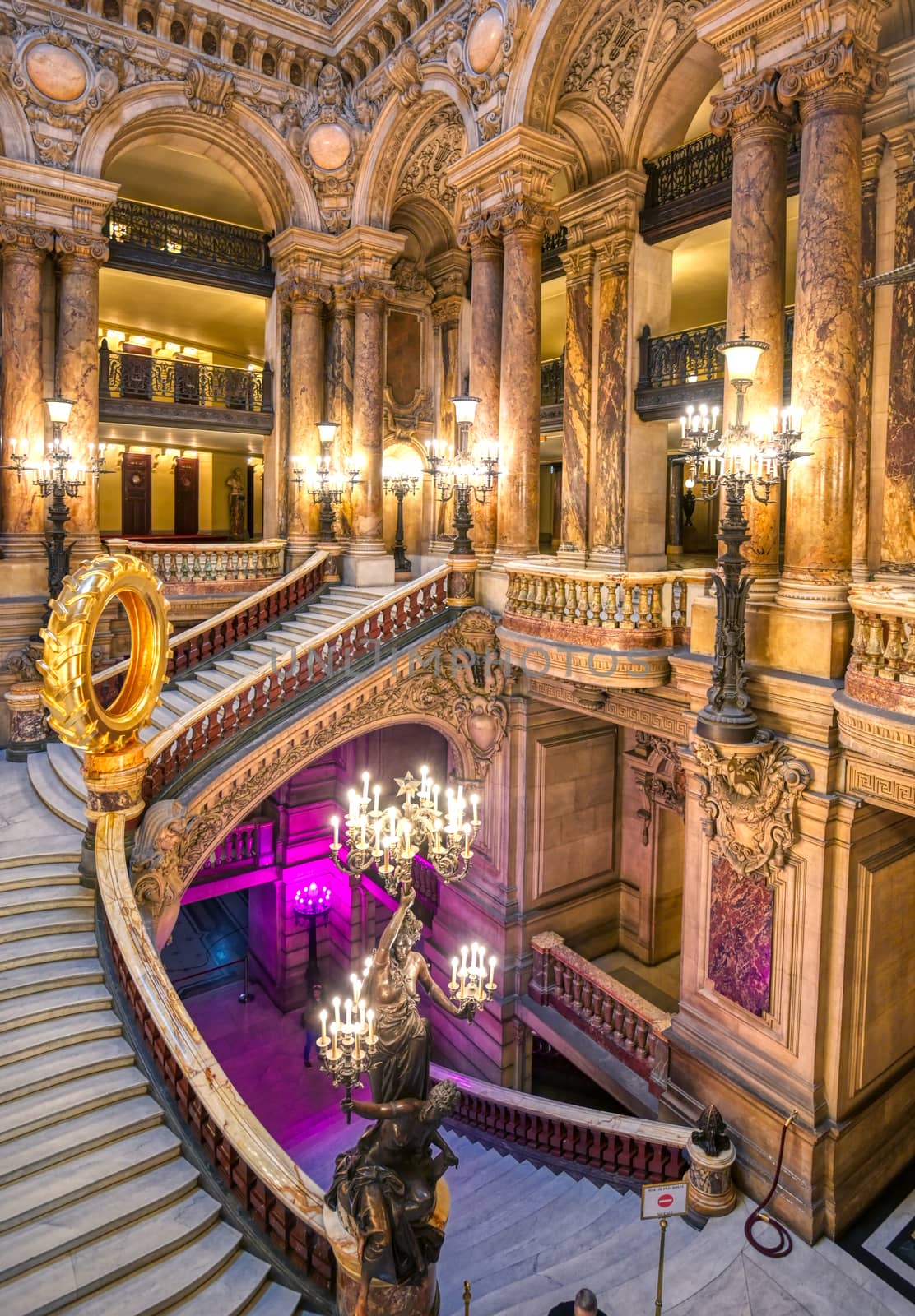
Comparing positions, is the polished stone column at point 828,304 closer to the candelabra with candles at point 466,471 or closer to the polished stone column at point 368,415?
the candelabra with candles at point 466,471

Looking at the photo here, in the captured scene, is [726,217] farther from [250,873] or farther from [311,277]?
[250,873]

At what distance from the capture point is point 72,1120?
18.2ft

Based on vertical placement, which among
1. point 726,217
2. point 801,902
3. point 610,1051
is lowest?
point 610,1051

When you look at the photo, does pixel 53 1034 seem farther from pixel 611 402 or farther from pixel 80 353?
pixel 611 402

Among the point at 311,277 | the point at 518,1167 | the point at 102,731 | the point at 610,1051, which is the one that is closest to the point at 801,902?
the point at 610,1051

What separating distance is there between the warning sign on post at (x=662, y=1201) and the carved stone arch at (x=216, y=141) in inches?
563

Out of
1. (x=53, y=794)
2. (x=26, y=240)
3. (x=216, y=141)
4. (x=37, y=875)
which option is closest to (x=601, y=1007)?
(x=37, y=875)

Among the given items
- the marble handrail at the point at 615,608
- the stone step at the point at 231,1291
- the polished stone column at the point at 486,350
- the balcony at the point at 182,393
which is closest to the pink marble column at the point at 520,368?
the polished stone column at the point at 486,350

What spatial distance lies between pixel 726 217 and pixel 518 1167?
11964 mm

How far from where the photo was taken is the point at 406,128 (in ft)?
42.9

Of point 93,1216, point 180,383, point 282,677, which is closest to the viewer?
point 93,1216

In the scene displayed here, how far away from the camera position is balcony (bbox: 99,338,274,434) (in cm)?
1300

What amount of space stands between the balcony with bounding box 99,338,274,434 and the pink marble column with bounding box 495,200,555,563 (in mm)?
5846

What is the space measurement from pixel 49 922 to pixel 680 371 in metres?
10.0
